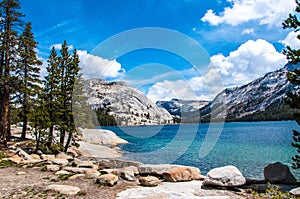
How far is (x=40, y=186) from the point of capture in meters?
10.3

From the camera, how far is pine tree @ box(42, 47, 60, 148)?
2420 cm

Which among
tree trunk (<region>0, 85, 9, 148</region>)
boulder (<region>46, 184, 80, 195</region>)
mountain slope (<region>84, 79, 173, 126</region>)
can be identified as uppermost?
mountain slope (<region>84, 79, 173, 126</region>)

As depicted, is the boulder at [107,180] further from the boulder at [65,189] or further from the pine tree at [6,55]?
the pine tree at [6,55]

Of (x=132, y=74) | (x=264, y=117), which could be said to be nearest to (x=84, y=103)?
(x=132, y=74)

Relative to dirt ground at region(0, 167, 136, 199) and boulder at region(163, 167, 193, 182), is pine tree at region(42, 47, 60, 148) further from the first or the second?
boulder at region(163, 167, 193, 182)

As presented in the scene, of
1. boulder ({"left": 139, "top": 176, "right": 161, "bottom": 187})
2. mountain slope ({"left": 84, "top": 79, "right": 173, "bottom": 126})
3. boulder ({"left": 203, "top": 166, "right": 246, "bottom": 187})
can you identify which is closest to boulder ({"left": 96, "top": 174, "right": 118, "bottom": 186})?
boulder ({"left": 139, "top": 176, "right": 161, "bottom": 187})

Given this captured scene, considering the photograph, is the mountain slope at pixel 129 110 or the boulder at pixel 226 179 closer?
the boulder at pixel 226 179

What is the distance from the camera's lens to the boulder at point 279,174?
1113 cm

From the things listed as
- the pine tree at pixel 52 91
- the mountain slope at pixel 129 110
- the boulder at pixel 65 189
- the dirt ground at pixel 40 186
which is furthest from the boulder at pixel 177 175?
the mountain slope at pixel 129 110

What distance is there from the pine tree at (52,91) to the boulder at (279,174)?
19.9 m

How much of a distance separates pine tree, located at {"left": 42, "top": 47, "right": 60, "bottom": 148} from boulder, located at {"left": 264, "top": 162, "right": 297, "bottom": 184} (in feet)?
65.3

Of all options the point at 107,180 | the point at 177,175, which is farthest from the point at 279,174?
the point at 107,180

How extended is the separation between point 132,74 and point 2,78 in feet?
41.8

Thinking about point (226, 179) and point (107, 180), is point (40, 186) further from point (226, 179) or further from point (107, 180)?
point (226, 179)
